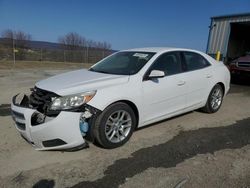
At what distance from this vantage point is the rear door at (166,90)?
4.41 meters

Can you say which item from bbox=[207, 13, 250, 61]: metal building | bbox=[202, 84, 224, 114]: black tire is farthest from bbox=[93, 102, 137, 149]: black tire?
bbox=[207, 13, 250, 61]: metal building

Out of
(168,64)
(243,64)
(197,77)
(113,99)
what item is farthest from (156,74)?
(243,64)

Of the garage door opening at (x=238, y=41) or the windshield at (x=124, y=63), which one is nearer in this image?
the windshield at (x=124, y=63)

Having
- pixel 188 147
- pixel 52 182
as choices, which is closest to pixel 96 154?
pixel 52 182

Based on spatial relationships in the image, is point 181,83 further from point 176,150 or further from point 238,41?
point 238,41

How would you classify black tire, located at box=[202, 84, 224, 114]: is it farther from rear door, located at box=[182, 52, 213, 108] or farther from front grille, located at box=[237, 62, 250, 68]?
front grille, located at box=[237, 62, 250, 68]

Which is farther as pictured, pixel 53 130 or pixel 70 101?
pixel 70 101

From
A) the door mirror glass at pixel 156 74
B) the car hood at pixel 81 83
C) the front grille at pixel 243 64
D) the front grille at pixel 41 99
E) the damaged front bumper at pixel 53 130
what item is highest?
the front grille at pixel 243 64

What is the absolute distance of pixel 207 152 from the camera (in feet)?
13.0

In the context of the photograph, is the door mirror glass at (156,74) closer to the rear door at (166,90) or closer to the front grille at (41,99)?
the rear door at (166,90)

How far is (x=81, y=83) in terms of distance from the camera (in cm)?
398

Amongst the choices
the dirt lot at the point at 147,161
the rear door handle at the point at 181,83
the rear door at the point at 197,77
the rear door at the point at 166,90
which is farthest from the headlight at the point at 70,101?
the rear door at the point at 197,77

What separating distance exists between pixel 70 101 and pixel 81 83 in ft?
1.45

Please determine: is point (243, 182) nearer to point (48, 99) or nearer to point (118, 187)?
point (118, 187)
